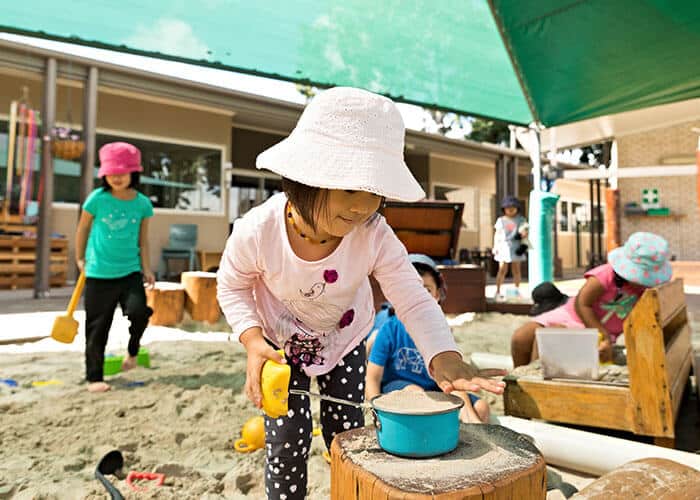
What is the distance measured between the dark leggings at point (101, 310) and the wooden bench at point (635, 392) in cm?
220

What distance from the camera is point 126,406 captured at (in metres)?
2.65

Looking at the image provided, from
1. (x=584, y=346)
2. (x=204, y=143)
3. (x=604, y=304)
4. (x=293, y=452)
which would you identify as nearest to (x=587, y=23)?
(x=604, y=304)

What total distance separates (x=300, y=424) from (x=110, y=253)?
6.75ft

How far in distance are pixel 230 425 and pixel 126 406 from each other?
0.63 meters

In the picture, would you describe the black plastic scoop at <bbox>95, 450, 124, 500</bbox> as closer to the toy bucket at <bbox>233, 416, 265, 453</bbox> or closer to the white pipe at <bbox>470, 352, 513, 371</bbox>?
the toy bucket at <bbox>233, 416, 265, 453</bbox>

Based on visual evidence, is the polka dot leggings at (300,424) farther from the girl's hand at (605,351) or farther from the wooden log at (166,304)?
the wooden log at (166,304)

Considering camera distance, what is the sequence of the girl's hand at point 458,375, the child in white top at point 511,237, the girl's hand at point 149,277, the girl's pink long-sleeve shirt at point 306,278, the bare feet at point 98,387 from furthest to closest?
the child in white top at point 511,237 → the girl's hand at point 149,277 → the bare feet at point 98,387 → the girl's pink long-sleeve shirt at point 306,278 → the girl's hand at point 458,375

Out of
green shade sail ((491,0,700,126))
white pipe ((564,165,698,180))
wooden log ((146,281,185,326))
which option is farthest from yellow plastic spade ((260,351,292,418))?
white pipe ((564,165,698,180))

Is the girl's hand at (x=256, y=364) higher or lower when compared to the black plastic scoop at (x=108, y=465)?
higher

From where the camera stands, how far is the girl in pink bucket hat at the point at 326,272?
1.11 meters

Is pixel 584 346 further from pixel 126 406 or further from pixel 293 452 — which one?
pixel 126 406

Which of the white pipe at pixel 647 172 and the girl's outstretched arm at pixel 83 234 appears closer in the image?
the girl's outstretched arm at pixel 83 234

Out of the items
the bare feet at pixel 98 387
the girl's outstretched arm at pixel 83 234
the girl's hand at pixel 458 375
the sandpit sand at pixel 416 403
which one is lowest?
the bare feet at pixel 98 387

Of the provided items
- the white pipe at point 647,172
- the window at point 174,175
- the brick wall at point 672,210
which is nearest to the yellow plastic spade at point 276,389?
the white pipe at point 647,172
